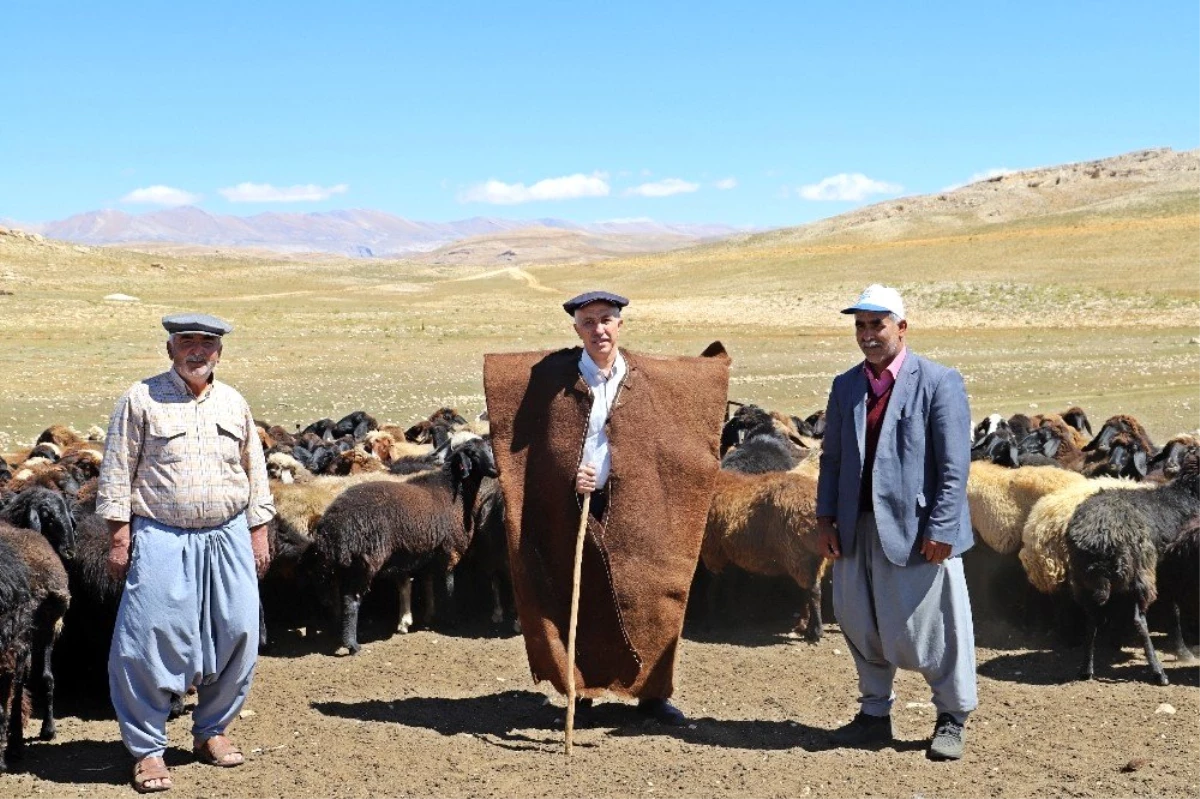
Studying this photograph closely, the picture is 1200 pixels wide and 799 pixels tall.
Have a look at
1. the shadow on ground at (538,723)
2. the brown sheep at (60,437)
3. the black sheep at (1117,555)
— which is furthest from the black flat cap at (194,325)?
the brown sheep at (60,437)

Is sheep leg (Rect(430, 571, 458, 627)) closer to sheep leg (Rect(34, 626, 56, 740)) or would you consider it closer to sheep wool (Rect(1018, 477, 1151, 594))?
sheep leg (Rect(34, 626, 56, 740))

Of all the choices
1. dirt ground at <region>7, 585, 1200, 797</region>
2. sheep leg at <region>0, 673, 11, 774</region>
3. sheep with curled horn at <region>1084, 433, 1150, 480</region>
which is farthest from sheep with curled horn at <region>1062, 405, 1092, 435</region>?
sheep leg at <region>0, 673, 11, 774</region>

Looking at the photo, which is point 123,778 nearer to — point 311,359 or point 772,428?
point 772,428

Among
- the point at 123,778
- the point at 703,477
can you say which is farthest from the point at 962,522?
the point at 123,778

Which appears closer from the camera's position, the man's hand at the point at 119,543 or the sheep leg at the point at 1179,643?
the man's hand at the point at 119,543

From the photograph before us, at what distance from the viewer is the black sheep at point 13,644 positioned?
229 inches

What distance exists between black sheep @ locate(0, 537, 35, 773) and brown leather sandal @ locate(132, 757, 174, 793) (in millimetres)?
740

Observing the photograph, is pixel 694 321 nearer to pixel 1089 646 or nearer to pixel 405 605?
pixel 405 605

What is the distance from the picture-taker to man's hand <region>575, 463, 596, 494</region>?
20.3 ft

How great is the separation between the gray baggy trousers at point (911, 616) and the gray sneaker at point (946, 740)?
44 millimetres

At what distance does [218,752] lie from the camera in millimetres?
5809

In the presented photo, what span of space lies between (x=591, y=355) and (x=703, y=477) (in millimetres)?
850

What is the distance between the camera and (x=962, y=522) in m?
5.68

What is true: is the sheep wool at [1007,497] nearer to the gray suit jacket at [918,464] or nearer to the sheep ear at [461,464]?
the gray suit jacket at [918,464]
